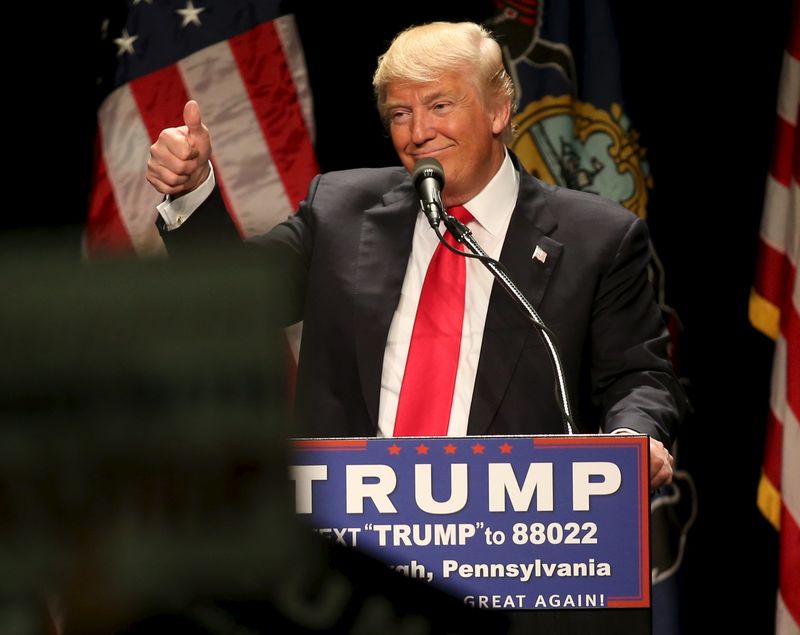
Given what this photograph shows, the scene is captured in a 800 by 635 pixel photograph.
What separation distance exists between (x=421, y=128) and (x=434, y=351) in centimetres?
40

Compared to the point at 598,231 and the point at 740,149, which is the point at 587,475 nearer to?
the point at 598,231

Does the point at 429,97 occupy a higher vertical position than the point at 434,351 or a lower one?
higher

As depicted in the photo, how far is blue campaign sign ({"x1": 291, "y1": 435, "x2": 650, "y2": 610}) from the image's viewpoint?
1.20 m

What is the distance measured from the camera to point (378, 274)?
1.99m

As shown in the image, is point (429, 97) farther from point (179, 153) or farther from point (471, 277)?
point (179, 153)

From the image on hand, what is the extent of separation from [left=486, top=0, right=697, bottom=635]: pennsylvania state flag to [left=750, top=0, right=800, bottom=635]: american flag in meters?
0.22

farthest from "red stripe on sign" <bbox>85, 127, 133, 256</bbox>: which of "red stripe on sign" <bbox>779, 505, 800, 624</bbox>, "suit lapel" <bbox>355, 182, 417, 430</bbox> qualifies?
"red stripe on sign" <bbox>779, 505, 800, 624</bbox>

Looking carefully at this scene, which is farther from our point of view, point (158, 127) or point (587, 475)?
point (158, 127)

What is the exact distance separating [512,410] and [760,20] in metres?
1.71

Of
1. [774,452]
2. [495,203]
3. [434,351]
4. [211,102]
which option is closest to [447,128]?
[495,203]

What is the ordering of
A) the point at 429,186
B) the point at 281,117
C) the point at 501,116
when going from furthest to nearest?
the point at 281,117, the point at 501,116, the point at 429,186

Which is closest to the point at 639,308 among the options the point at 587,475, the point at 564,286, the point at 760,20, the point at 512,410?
the point at 564,286

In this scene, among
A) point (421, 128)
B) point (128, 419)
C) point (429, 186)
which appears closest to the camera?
point (128, 419)

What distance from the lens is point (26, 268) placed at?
56cm
